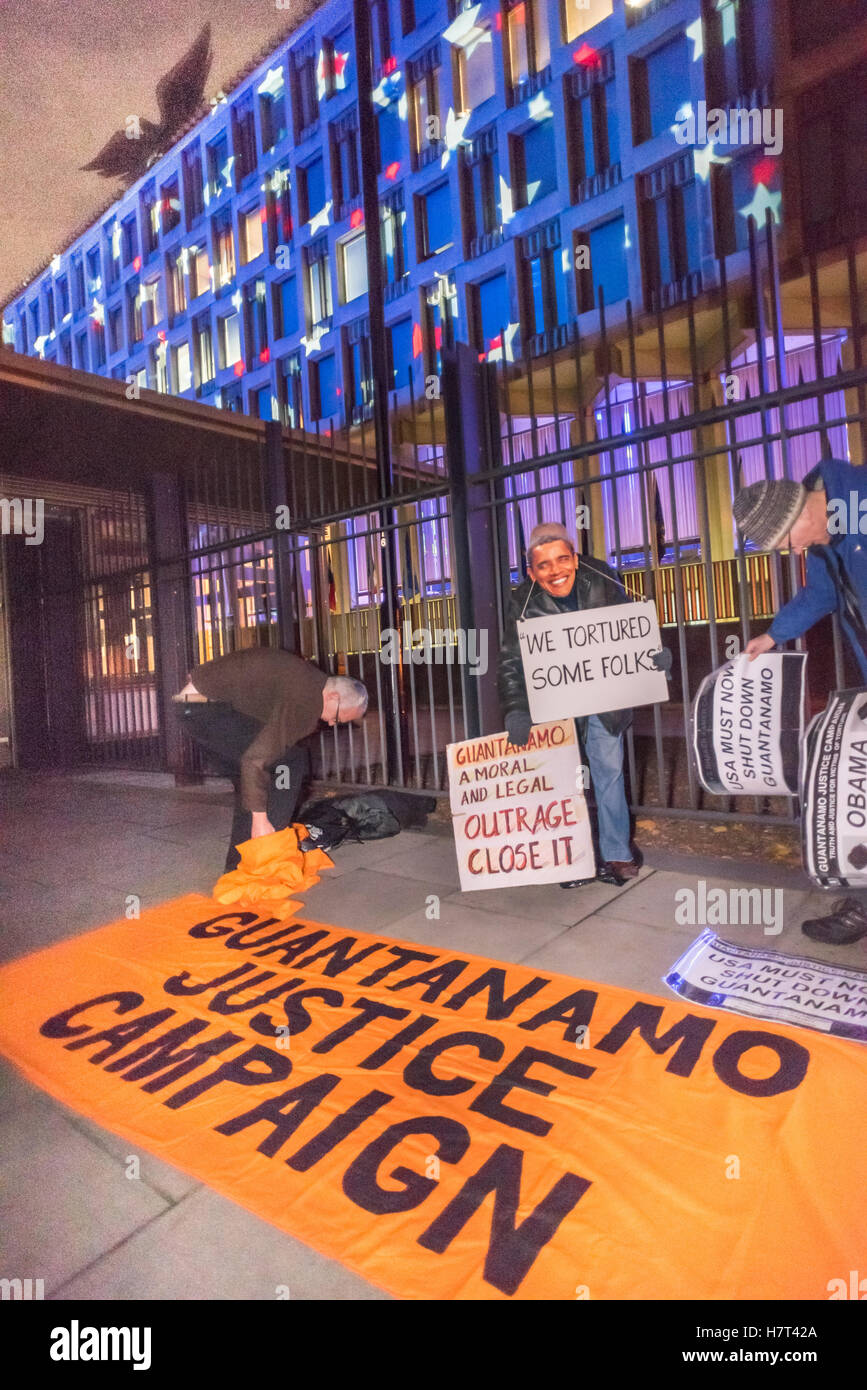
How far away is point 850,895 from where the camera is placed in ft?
10.5

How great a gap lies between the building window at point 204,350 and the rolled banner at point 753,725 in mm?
39606

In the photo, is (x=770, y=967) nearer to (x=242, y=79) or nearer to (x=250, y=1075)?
(x=250, y=1075)

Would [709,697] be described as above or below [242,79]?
below

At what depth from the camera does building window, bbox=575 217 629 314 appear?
2100 centimetres

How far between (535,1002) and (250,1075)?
105cm

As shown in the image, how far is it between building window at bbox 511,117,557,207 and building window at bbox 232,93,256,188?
16.7 meters

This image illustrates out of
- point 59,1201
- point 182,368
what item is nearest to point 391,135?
point 182,368

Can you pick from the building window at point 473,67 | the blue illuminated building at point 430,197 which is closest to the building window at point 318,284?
the blue illuminated building at point 430,197

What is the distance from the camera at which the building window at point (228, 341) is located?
3628cm

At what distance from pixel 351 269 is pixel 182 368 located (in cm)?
1286

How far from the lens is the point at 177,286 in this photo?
39438mm

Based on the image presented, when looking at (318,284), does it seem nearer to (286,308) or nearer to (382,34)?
(286,308)
